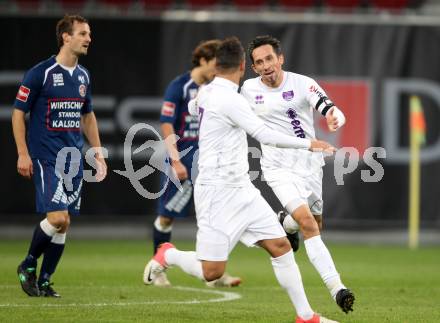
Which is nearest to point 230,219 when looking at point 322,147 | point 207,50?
point 322,147

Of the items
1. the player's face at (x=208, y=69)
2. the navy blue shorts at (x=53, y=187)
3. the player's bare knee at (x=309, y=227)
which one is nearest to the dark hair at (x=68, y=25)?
the navy blue shorts at (x=53, y=187)

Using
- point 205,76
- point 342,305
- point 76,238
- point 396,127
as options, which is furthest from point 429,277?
point 76,238

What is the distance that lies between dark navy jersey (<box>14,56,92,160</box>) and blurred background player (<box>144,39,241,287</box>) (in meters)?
1.91

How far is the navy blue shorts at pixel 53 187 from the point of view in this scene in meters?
9.60

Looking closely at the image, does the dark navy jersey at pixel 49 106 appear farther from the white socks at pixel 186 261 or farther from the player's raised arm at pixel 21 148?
the white socks at pixel 186 261

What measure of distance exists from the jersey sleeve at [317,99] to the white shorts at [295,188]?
70cm

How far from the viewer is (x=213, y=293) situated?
10469 mm

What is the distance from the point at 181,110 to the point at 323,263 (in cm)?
386

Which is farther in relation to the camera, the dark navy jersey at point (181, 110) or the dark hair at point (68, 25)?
the dark navy jersey at point (181, 110)

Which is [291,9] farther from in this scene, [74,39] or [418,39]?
[74,39]

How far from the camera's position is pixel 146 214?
1848 centimetres

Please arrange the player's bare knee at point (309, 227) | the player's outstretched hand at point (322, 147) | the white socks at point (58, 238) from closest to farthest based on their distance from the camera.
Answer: the player's outstretched hand at point (322, 147) < the player's bare knee at point (309, 227) < the white socks at point (58, 238)

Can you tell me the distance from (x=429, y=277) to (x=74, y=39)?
18.2 feet

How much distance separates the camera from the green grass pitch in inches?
333
